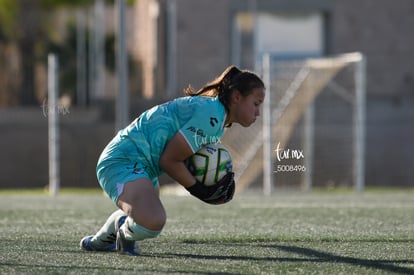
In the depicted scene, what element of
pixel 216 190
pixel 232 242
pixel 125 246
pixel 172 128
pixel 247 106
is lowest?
pixel 232 242

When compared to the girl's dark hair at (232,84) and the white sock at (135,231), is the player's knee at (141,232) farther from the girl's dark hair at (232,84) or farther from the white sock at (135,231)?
the girl's dark hair at (232,84)

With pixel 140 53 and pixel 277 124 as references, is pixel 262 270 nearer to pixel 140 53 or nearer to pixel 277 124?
pixel 277 124

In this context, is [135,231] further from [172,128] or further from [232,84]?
[232,84]

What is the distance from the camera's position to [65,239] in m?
7.76

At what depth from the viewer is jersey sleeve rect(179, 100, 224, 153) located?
648 centimetres

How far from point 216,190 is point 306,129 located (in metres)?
14.7

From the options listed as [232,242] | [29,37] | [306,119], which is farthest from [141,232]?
[29,37]

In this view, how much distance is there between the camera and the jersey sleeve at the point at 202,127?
6.48 m

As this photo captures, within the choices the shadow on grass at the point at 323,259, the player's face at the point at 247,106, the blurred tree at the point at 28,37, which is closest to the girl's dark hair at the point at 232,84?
the player's face at the point at 247,106

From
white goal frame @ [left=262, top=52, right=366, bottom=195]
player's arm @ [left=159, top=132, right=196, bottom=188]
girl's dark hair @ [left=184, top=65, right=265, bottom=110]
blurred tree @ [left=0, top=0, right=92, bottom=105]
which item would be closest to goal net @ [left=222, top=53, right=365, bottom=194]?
white goal frame @ [left=262, top=52, right=366, bottom=195]

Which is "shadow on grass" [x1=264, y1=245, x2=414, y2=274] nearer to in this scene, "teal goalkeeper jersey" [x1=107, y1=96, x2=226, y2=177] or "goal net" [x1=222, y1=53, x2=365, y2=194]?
"teal goalkeeper jersey" [x1=107, y1=96, x2=226, y2=177]

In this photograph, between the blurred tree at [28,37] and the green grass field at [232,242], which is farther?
the blurred tree at [28,37]

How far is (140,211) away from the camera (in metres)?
6.47

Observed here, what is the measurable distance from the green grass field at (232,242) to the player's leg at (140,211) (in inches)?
5.7
